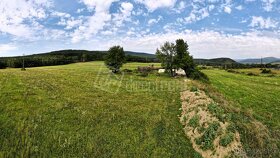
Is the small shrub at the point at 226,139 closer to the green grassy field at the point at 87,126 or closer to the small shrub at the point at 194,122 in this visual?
the green grassy field at the point at 87,126

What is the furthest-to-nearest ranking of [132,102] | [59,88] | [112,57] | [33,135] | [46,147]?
[112,57], [59,88], [132,102], [33,135], [46,147]

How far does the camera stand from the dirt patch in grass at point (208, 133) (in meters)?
14.5

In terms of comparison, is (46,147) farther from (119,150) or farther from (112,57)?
(112,57)

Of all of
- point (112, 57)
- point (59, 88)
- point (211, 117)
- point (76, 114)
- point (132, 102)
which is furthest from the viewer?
point (112, 57)

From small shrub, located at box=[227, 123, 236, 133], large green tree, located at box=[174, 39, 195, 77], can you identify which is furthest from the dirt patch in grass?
large green tree, located at box=[174, 39, 195, 77]

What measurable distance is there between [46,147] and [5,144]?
3.07 metres

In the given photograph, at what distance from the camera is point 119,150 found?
1542 centimetres

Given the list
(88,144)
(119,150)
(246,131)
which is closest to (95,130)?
(88,144)

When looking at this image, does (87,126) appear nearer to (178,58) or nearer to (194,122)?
(194,122)

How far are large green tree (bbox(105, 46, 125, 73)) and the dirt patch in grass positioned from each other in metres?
37.2

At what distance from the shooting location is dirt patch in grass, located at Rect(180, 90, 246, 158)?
14461 millimetres

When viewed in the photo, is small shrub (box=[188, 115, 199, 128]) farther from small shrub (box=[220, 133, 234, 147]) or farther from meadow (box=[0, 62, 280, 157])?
small shrub (box=[220, 133, 234, 147])

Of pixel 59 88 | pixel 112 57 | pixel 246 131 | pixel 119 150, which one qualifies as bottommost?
pixel 119 150

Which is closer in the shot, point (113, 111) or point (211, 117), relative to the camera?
point (211, 117)
